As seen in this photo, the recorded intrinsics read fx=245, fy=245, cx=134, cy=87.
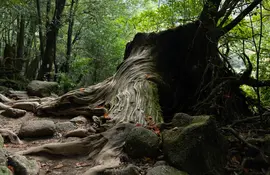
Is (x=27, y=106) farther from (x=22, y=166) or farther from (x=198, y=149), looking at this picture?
(x=198, y=149)

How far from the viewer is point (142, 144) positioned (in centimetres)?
338

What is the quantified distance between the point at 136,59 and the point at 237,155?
12.7 feet

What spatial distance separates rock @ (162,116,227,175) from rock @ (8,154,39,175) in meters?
1.70

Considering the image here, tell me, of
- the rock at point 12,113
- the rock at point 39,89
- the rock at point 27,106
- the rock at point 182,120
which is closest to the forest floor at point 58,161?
the rock at point 182,120

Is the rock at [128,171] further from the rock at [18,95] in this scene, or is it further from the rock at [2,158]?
the rock at [18,95]

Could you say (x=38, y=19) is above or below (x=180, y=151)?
above

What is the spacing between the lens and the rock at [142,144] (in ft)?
11.1

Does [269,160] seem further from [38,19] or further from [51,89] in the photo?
[38,19]

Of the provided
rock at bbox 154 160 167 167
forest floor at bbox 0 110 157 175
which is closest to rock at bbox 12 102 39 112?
forest floor at bbox 0 110 157 175

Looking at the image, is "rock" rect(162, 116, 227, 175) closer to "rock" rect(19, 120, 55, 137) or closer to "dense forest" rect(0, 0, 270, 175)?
"dense forest" rect(0, 0, 270, 175)

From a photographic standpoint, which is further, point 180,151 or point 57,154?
point 57,154

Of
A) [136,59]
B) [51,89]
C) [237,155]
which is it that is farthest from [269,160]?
[51,89]

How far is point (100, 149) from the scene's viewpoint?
12.6 feet

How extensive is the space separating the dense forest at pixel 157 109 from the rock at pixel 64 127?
0.01 metres
